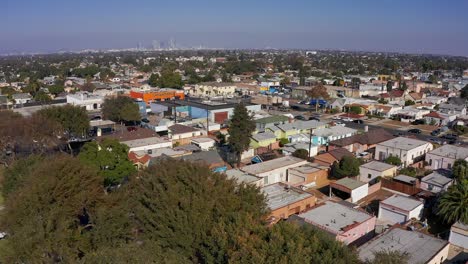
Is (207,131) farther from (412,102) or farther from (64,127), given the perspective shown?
(412,102)

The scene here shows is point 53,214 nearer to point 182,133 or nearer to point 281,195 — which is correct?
point 281,195

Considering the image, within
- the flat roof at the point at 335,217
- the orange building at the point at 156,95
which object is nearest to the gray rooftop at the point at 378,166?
the flat roof at the point at 335,217

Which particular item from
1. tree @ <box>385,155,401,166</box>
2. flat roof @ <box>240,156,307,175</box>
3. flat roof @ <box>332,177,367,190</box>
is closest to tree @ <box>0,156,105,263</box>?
flat roof @ <box>240,156,307,175</box>

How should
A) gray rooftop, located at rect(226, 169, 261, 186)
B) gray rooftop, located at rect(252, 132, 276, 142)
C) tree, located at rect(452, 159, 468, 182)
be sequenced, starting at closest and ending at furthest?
tree, located at rect(452, 159, 468, 182)
gray rooftop, located at rect(226, 169, 261, 186)
gray rooftop, located at rect(252, 132, 276, 142)

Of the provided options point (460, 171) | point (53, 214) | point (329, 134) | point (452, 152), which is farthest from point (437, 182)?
point (53, 214)

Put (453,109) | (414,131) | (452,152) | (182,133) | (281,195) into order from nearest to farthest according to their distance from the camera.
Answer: (281,195), (452,152), (182,133), (414,131), (453,109)

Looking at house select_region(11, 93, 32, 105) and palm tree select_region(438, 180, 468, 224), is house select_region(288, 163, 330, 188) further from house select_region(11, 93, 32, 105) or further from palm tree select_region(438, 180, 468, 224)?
house select_region(11, 93, 32, 105)
